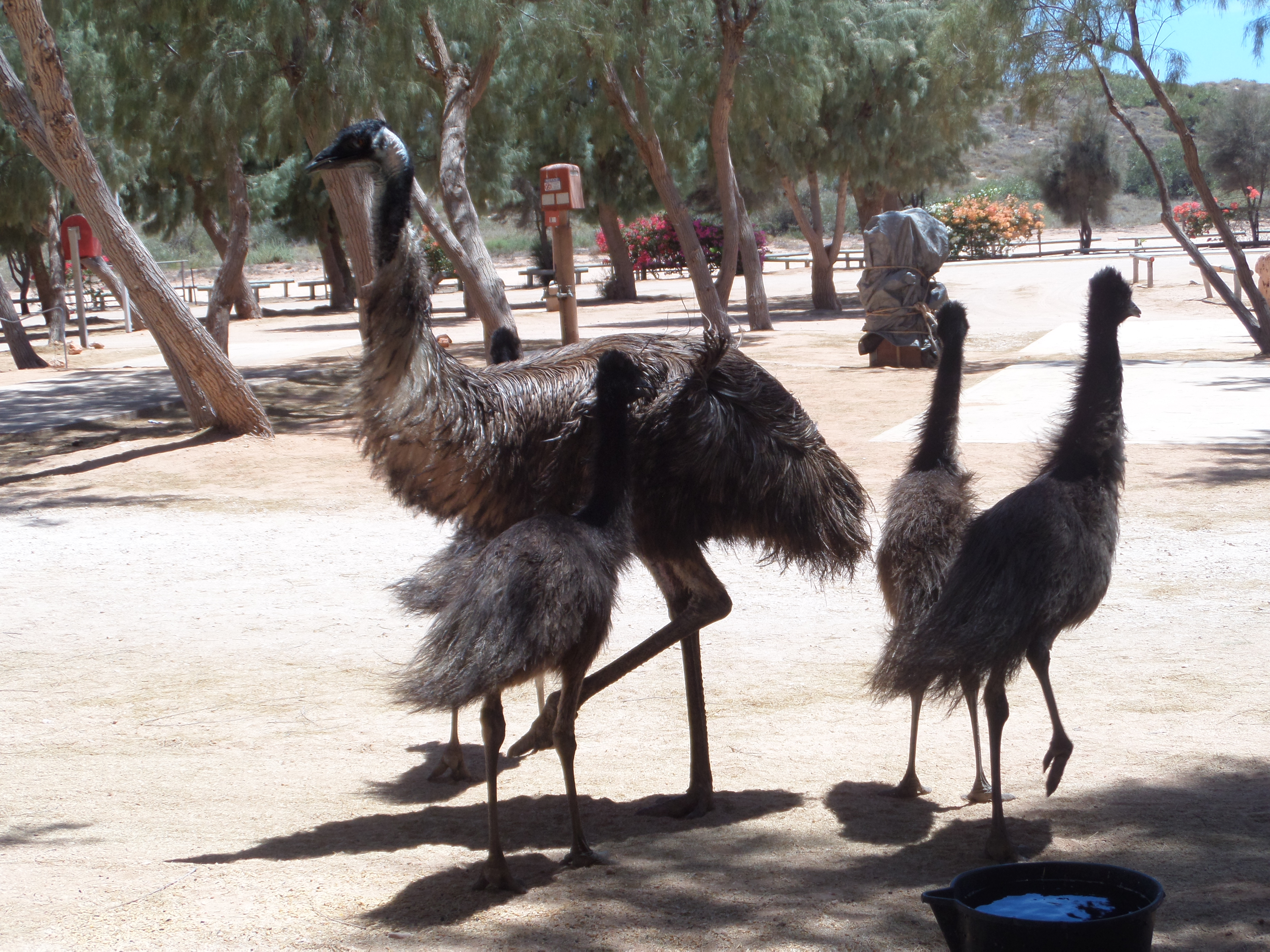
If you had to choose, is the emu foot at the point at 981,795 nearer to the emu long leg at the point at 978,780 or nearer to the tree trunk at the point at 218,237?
the emu long leg at the point at 978,780

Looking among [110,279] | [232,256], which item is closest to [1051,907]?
[232,256]

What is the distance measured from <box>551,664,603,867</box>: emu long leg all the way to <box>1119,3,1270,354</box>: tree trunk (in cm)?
1449

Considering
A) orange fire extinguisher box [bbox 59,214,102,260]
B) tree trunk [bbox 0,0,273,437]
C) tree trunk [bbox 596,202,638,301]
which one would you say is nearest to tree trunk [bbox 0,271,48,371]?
orange fire extinguisher box [bbox 59,214,102,260]

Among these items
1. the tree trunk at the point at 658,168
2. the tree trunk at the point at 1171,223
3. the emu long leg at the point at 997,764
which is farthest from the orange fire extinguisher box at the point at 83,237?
the emu long leg at the point at 997,764

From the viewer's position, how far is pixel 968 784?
13.8 ft

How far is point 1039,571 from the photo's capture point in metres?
3.42

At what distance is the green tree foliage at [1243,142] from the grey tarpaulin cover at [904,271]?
3441 centimetres

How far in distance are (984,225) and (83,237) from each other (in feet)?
98.1

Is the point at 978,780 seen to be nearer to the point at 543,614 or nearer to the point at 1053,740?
the point at 1053,740

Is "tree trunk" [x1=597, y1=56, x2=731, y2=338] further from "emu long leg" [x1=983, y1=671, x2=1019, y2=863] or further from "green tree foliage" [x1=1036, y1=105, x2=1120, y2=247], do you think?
"green tree foliage" [x1=1036, y1=105, x2=1120, y2=247]

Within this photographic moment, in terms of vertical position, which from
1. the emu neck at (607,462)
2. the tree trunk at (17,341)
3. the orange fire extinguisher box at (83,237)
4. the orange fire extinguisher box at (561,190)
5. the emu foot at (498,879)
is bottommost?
the emu foot at (498,879)

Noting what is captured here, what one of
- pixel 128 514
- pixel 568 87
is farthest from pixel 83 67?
pixel 128 514

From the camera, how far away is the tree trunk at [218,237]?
28156 millimetres

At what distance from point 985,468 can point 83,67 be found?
56.3 ft
